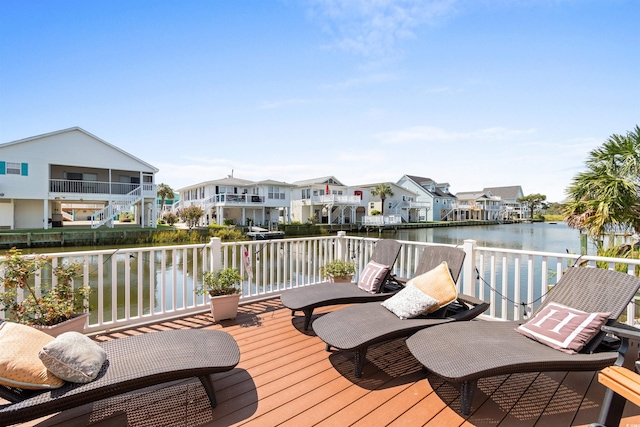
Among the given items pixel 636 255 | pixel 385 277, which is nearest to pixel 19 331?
pixel 385 277

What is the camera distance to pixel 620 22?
19.2 ft

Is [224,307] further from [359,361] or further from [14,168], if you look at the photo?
[14,168]

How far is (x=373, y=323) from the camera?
2.66 m

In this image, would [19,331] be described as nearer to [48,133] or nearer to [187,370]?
[187,370]

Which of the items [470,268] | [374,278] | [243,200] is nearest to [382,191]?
[243,200]

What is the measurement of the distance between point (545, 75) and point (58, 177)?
25.5 m

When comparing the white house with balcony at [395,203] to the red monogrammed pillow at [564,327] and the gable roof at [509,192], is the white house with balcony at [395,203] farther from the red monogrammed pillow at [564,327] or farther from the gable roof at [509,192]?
the red monogrammed pillow at [564,327]

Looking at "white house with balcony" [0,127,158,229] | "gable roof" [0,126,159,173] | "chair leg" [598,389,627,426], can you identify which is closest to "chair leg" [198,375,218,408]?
"chair leg" [598,389,627,426]

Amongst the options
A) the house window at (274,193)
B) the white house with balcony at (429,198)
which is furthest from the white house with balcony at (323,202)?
the white house with balcony at (429,198)

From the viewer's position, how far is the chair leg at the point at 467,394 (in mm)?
1950

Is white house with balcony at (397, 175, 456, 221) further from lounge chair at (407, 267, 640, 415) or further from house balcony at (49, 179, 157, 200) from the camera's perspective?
lounge chair at (407, 267, 640, 415)

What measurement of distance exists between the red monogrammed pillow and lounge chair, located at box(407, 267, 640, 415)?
0.04 meters

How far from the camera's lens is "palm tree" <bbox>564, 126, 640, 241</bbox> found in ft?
16.9

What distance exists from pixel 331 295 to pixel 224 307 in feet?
4.35
